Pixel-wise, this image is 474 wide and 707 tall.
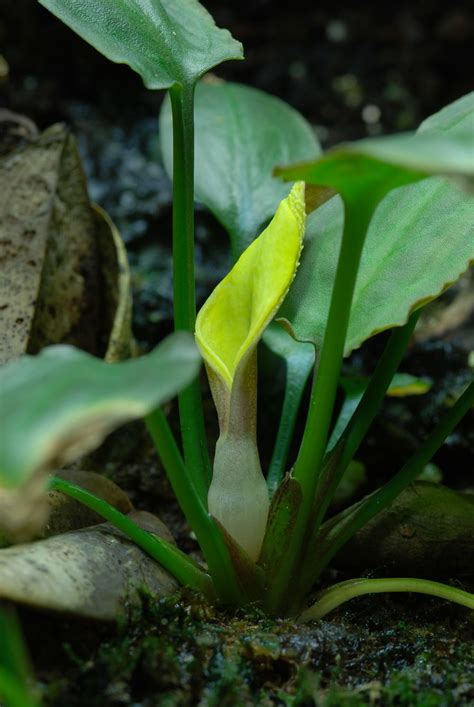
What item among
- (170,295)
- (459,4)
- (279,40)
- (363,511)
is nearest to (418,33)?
(459,4)

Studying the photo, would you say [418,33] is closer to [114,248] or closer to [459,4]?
[459,4]

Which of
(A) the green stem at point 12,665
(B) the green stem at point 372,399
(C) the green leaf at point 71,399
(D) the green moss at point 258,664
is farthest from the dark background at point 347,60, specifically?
(A) the green stem at point 12,665

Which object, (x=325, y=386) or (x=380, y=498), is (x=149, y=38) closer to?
(x=325, y=386)

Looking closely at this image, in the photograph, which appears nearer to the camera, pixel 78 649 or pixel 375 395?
pixel 78 649

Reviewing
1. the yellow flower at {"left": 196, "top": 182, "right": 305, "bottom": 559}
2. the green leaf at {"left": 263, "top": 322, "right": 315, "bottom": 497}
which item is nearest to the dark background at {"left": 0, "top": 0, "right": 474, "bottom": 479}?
the green leaf at {"left": 263, "top": 322, "right": 315, "bottom": 497}

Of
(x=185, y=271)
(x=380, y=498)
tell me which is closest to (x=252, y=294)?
(x=185, y=271)

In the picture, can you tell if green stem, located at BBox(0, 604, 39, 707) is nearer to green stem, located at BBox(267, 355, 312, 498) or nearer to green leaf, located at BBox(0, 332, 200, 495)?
green leaf, located at BBox(0, 332, 200, 495)
